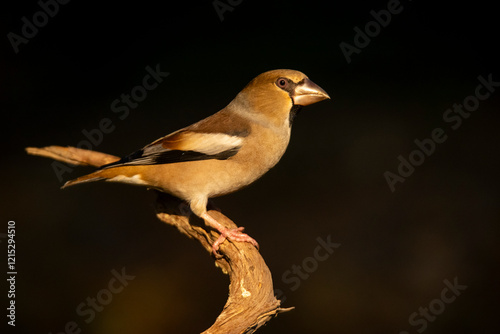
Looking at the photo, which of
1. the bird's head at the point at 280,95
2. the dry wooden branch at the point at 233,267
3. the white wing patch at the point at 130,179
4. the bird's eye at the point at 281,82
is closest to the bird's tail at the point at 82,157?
the dry wooden branch at the point at 233,267

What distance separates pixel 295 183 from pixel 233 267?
87.6 inches

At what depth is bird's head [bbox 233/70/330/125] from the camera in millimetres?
2480

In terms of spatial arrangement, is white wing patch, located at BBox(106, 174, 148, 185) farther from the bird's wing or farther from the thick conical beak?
the thick conical beak

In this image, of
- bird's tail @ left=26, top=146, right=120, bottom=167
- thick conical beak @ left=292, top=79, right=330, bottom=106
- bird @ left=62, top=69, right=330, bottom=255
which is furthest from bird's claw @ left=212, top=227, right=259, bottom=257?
bird's tail @ left=26, top=146, right=120, bottom=167

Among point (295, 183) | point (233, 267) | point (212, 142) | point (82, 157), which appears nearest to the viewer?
point (233, 267)

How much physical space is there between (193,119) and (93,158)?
2073 mm

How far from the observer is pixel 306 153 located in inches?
188

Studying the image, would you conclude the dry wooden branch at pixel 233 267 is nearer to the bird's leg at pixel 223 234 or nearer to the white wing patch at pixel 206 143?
the bird's leg at pixel 223 234

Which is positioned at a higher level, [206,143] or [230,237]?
[206,143]

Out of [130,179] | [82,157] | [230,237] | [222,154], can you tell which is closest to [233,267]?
[230,237]

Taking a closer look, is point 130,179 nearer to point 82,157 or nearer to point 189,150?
point 189,150

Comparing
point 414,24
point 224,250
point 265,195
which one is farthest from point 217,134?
point 414,24

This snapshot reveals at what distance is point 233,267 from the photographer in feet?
7.72

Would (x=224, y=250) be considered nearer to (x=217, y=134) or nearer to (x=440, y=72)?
(x=217, y=134)
